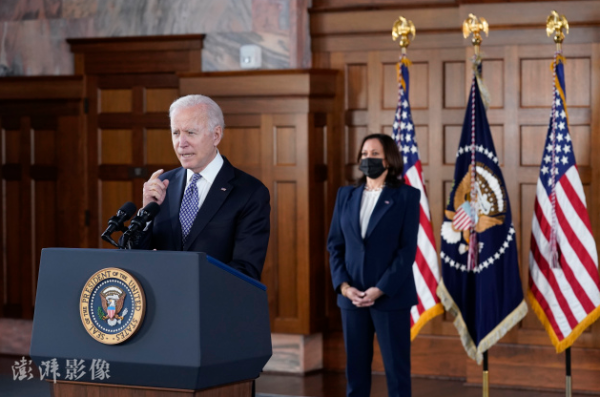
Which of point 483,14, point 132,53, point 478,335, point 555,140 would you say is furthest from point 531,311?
point 132,53

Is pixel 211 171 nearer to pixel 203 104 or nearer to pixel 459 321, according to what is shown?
pixel 203 104

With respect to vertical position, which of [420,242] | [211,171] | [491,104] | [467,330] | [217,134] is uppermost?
[491,104]

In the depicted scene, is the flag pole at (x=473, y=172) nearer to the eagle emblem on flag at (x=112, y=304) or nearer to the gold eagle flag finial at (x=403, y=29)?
the gold eagle flag finial at (x=403, y=29)

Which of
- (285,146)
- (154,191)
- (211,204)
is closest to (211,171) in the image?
(211,204)

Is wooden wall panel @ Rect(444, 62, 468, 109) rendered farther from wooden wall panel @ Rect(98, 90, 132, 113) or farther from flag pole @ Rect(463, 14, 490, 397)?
wooden wall panel @ Rect(98, 90, 132, 113)

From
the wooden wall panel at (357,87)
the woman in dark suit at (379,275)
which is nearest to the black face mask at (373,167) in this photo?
the woman in dark suit at (379,275)

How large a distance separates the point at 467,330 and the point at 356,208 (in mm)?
1311

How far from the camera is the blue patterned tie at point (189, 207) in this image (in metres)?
2.72

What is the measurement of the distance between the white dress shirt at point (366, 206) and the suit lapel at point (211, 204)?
79.3 inches

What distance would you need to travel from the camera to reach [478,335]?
539 centimetres

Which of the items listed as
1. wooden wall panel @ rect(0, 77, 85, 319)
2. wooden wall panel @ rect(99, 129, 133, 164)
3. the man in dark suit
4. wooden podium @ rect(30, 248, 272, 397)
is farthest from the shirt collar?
wooden wall panel @ rect(0, 77, 85, 319)

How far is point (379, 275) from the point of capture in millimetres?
4566

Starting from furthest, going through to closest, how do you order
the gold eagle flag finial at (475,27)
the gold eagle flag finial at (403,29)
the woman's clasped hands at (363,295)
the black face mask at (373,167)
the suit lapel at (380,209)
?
the gold eagle flag finial at (403,29) → the gold eagle flag finial at (475,27) → the black face mask at (373,167) → the suit lapel at (380,209) → the woman's clasped hands at (363,295)

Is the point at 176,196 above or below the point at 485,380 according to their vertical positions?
above
